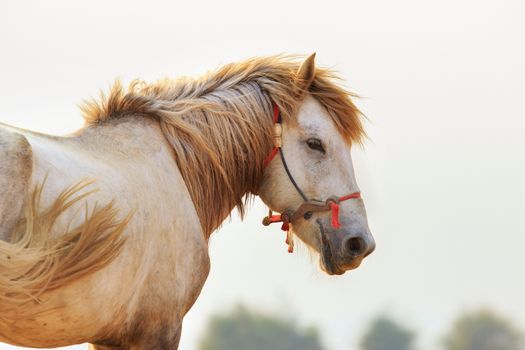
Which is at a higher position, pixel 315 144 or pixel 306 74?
pixel 306 74

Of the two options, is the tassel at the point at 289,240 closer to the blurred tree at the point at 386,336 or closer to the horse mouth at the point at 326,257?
the horse mouth at the point at 326,257

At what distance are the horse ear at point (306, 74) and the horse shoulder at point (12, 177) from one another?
88.1 inches

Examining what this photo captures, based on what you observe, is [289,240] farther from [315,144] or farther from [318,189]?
[315,144]

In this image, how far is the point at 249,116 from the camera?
279 inches

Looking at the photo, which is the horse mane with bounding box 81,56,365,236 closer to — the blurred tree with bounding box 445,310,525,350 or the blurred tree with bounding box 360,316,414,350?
the blurred tree with bounding box 445,310,525,350

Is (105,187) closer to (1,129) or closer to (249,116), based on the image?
(1,129)

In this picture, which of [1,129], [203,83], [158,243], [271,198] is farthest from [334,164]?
[1,129]

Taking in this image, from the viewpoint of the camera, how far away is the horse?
18.0 ft

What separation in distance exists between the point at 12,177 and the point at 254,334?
107 feet

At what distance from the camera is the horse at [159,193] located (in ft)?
18.0

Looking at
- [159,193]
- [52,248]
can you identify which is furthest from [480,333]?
[52,248]

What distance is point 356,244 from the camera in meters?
6.91

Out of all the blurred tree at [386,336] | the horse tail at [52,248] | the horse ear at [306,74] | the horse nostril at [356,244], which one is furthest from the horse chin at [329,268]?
the blurred tree at [386,336]

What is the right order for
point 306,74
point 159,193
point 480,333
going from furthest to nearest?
point 480,333, point 306,74, point 159,193
